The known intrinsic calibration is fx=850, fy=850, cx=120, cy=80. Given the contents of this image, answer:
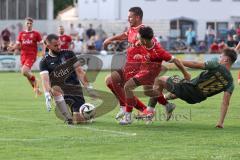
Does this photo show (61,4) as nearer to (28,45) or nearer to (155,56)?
(28,45)

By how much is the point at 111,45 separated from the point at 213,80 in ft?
90.9

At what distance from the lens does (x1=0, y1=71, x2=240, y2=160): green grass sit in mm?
11719

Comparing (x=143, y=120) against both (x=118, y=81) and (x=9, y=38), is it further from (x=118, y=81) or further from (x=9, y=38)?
(x=9, y=38)

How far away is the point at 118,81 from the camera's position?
16297mm

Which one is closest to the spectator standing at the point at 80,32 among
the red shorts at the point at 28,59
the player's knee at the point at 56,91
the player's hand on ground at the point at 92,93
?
the red shorts at the point at 28,59

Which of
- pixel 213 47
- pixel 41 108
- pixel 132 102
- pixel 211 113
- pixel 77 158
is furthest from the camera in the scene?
pixel 213 47

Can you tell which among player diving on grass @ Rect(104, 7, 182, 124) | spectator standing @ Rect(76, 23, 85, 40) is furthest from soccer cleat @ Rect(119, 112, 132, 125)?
spectator standing @ Rect(76, 23, 85, 40)

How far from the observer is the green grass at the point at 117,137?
38.4 ft

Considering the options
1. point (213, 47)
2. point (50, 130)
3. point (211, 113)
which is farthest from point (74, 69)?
point (213, 47)

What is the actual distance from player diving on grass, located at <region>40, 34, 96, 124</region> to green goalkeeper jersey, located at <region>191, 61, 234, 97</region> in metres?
2.52

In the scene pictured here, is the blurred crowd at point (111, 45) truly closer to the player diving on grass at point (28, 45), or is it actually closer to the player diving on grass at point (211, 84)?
the player diving on grass at point (28, 45)

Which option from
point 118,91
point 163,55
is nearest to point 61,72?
point 118,91

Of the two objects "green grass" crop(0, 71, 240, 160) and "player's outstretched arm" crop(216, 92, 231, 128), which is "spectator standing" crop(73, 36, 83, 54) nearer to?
"green grass" crop(0, 71, 240, 160)

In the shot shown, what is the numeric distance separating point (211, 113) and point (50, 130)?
4683mm
